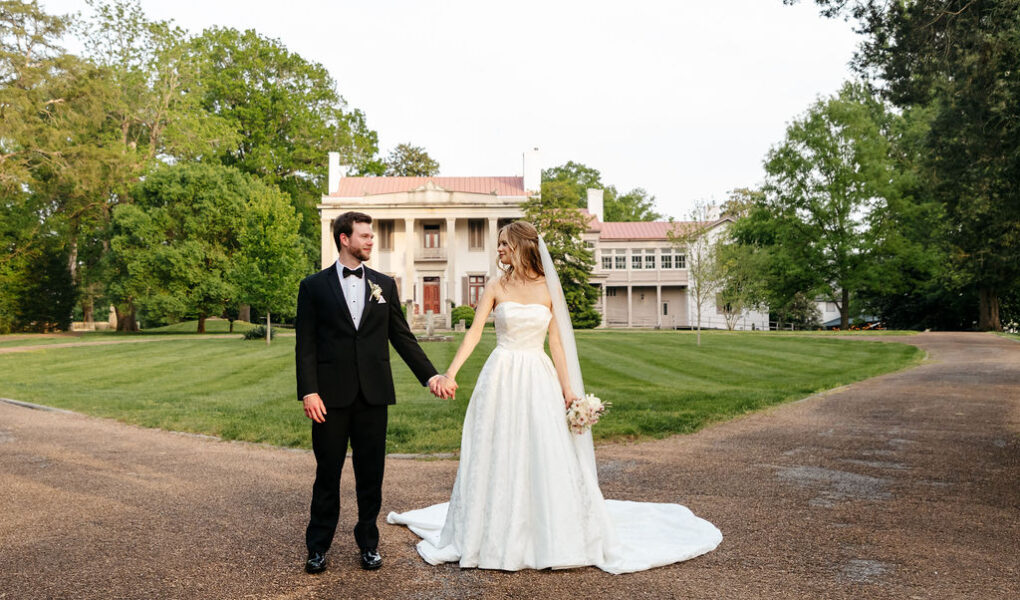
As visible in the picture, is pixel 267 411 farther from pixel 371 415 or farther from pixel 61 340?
pixel 61 340

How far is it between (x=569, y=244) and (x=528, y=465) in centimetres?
3683

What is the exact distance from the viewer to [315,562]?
175 inches

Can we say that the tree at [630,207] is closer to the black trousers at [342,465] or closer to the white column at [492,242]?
the white column at [492,242]

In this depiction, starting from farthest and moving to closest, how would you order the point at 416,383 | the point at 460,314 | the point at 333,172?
the point at 333,172 < the point at 460,314 < the point at 416,383

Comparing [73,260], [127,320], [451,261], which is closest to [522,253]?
[127,320]

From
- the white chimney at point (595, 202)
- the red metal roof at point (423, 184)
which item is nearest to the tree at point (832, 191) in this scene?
the white chimney at point (595, 202)

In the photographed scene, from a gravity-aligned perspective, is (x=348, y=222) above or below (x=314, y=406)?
above

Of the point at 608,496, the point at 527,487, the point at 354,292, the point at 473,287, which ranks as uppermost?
the point at 473,287

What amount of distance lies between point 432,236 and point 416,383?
3459 centimetres

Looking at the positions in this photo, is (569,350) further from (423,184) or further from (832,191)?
(423,184)

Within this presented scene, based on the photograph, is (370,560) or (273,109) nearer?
(370,560)

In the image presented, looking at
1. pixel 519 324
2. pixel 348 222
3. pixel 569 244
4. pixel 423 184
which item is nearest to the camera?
pixel 348 222

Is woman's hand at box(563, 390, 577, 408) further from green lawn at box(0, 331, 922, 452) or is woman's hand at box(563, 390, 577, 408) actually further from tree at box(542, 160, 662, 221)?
tree at box(542, 160, 662, 221)

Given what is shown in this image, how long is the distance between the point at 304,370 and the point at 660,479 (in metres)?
4.03
